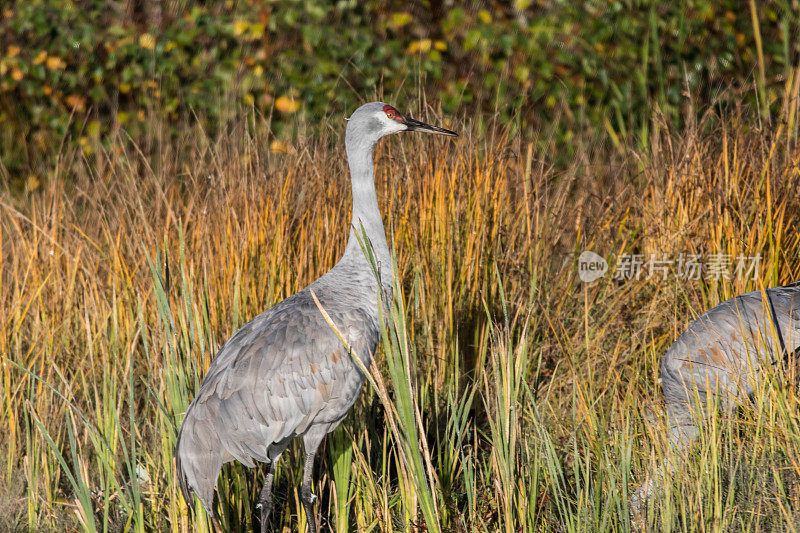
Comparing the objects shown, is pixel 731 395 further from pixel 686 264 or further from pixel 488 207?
pixel 488 207

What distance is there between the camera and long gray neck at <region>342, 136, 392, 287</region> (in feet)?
9.53

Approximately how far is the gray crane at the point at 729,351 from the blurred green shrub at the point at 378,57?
2270 millimetres

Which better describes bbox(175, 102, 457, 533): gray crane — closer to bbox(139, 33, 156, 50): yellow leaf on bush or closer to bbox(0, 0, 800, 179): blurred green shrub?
bbox(0, 0, 800, 179): blurred green shrub

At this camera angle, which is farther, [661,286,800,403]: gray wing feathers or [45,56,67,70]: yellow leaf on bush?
[45,56,67,70]: yellow leaf on bush

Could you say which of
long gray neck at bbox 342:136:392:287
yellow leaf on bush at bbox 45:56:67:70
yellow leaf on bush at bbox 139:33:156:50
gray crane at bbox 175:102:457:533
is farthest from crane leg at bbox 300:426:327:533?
yellow leaf on bush at bbox 45:56:67:70

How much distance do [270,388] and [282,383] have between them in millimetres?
42

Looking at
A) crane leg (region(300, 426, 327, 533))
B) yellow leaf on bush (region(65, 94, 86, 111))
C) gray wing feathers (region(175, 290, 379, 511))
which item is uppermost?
yellow leaf on bush (region(65, 94, 86, 111))

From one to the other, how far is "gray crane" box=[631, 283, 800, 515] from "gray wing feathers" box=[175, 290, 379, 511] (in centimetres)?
103

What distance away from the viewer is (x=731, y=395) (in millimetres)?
2572

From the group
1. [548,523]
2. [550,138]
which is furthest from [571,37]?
[548,523]

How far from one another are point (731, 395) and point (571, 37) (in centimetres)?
307

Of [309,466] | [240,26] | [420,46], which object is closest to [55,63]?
[240,26]

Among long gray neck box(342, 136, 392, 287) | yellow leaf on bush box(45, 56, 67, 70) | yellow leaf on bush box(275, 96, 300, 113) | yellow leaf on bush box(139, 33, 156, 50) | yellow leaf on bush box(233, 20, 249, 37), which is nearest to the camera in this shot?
long gray neck box(342, 136, 392, 287)

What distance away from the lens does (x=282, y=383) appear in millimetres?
2680
